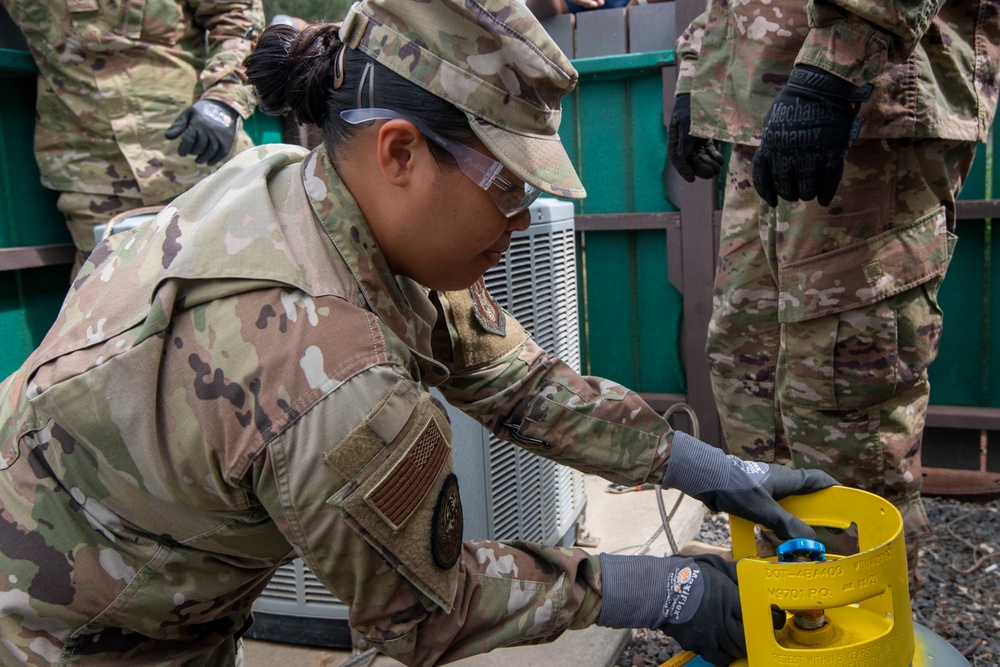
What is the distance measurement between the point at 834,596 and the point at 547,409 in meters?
0.66

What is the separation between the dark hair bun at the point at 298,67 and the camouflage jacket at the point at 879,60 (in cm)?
110

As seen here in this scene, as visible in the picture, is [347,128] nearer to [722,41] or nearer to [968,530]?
[722,41]

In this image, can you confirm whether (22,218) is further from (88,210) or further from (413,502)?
(413,502)

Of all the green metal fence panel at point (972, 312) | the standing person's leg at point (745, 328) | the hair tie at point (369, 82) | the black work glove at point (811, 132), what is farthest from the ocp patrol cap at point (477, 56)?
the green metal fence panel at point (972, 312)

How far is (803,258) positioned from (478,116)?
4.04 ft

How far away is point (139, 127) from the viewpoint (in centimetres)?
325

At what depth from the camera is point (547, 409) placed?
173 centimetres

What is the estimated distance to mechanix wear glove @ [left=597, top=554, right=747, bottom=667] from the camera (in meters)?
1.38

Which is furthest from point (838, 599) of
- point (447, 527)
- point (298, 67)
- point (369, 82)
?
point (298, 67)

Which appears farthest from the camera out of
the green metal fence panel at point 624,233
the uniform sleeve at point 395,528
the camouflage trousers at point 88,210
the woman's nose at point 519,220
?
the green metal fence panel at point 624,233

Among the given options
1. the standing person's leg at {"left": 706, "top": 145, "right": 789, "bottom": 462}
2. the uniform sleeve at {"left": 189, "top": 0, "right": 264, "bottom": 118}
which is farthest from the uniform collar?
the uniform sleeve at {"left": 189, "top": 0, "right": 264, "bottom": 118}

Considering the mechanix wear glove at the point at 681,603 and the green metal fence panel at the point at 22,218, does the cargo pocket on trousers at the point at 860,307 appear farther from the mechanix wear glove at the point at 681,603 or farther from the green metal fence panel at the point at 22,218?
the green metal fence panel at the point at 22,218

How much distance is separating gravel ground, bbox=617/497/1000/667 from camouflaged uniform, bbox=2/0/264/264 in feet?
8.05

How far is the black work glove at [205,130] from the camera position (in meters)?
3.13
